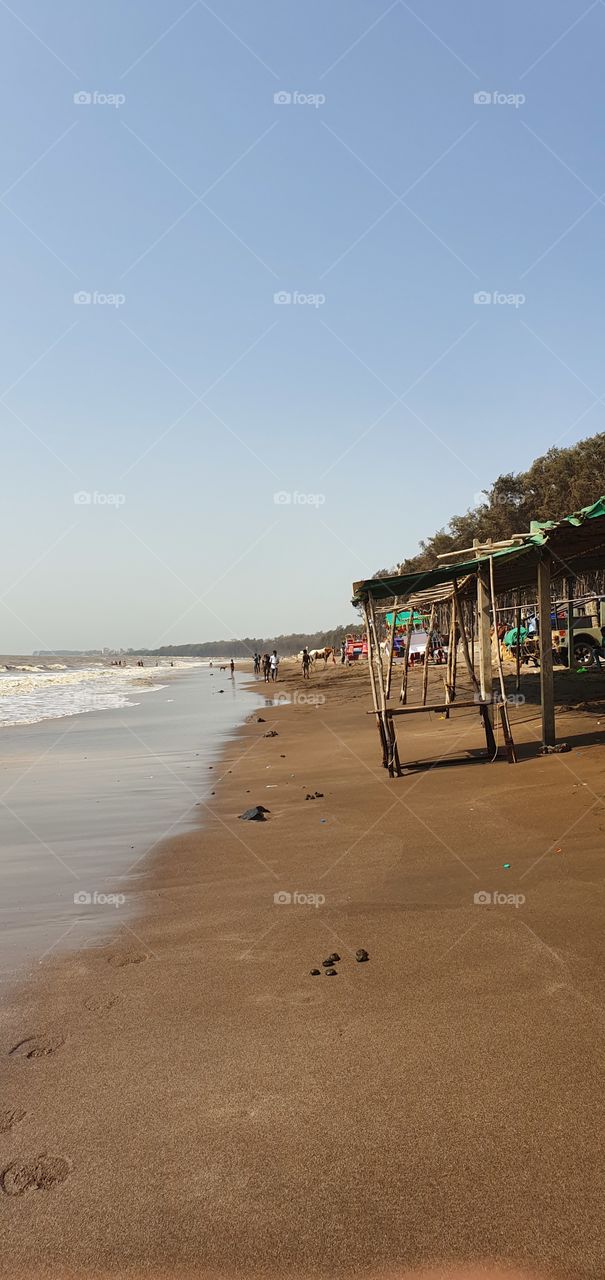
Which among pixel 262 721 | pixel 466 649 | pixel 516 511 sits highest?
pixel 516 511

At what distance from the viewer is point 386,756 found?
11.6 meters

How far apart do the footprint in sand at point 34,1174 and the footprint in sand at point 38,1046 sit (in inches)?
30.9

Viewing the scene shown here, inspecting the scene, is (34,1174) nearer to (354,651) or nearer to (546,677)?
(546,677)

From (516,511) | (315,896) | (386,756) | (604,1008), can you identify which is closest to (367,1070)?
(604,1008)

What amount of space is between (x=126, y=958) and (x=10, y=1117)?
168 centimetres

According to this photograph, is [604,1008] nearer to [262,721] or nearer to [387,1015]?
[387,1015]

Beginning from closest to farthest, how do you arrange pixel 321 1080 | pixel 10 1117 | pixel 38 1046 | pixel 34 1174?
pixel 34 1174 < pixel 10 1117 < pixel 321 1080 < pixel 38 1046

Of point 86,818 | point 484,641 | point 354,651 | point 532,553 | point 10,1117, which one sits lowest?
point 86,818

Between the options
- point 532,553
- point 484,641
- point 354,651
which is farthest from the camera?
point 354,651

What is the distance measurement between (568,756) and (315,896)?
6335 mm

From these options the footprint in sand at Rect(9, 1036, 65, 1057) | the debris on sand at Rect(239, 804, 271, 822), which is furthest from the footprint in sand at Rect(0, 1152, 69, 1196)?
the debris on sand at Rect(239, 804, 271, 822)

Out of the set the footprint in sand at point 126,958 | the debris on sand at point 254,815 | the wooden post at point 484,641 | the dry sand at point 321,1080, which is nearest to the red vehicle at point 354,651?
the wooden post at point 484,641

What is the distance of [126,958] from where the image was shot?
4848mm

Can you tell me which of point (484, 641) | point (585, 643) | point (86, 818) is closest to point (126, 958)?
point (86, 818)
